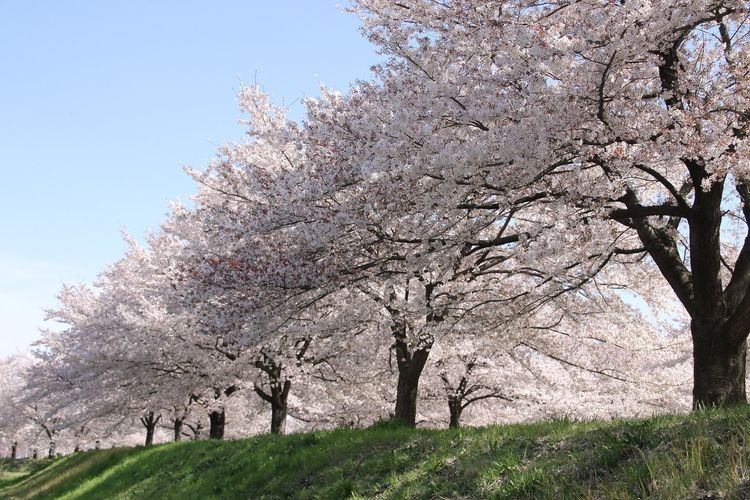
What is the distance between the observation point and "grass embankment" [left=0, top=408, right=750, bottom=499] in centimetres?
505

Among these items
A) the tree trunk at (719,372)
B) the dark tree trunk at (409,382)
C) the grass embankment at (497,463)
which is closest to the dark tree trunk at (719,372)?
the tree trunk at (719,372)

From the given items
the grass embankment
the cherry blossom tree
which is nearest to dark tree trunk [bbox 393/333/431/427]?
the grass embankment

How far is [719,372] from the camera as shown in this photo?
941 centimetres

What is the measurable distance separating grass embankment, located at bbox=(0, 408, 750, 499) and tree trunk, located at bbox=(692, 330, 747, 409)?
3002 mm

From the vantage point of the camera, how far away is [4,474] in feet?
136

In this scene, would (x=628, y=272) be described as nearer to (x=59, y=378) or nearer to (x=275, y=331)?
(x=275, y=331)

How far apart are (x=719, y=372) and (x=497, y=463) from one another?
4.81 meters

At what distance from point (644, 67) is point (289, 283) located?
21.7 feet

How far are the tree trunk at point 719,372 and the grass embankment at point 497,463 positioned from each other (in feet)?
9.85

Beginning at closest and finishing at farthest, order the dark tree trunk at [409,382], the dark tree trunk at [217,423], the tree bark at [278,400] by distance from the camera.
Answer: the dark tree trunk at [409,382] → the tree bark at [278,400] → the dark tree trunk at [217,423]

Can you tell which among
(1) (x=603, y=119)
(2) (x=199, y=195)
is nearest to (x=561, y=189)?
(1) (x=603, y=119)

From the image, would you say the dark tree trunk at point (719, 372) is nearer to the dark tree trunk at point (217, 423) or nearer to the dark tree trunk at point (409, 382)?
the dark tree trunk at point (409, 382)

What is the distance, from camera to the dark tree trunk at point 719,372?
30.5 ft

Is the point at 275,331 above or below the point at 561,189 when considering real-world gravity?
below
